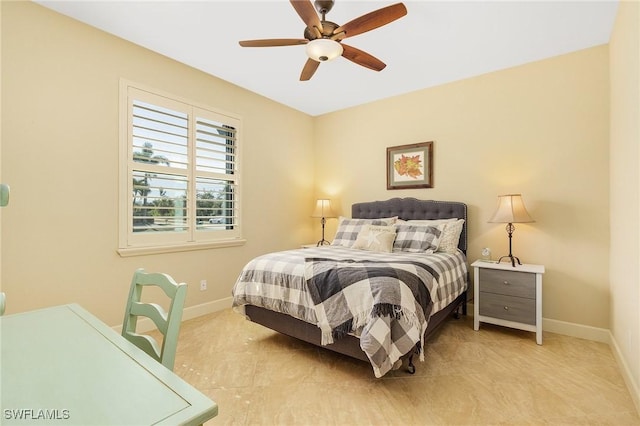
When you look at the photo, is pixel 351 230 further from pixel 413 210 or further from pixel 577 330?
pixel 577 330

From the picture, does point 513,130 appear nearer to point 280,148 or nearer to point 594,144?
point 594,144

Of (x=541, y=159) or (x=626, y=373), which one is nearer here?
(x=626, y=373)

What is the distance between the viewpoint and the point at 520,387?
2.07m

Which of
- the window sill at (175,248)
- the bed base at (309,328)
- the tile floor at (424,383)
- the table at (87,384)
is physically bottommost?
the tile floor at (424,383)

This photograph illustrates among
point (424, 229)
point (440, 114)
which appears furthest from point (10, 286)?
point (440, 114)

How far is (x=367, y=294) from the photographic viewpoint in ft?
6.70

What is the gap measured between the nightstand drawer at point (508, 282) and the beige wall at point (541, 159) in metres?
0.48

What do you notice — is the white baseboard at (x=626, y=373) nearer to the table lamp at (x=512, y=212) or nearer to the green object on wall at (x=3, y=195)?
the table lamp at (x=512, y=212)

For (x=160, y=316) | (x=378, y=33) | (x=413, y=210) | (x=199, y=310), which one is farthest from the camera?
(x=413, y=210)

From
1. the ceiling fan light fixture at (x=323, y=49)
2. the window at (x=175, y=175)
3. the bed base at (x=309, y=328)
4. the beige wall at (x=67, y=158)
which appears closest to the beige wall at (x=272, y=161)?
the beige wall at (x=67, y=158)

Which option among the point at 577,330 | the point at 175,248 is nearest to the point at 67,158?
the point at 175,248

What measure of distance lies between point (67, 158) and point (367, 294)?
264 cm

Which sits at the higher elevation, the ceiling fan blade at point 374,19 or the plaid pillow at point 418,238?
the ceiling fan blade at point 374,19

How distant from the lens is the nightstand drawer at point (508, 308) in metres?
2.80
